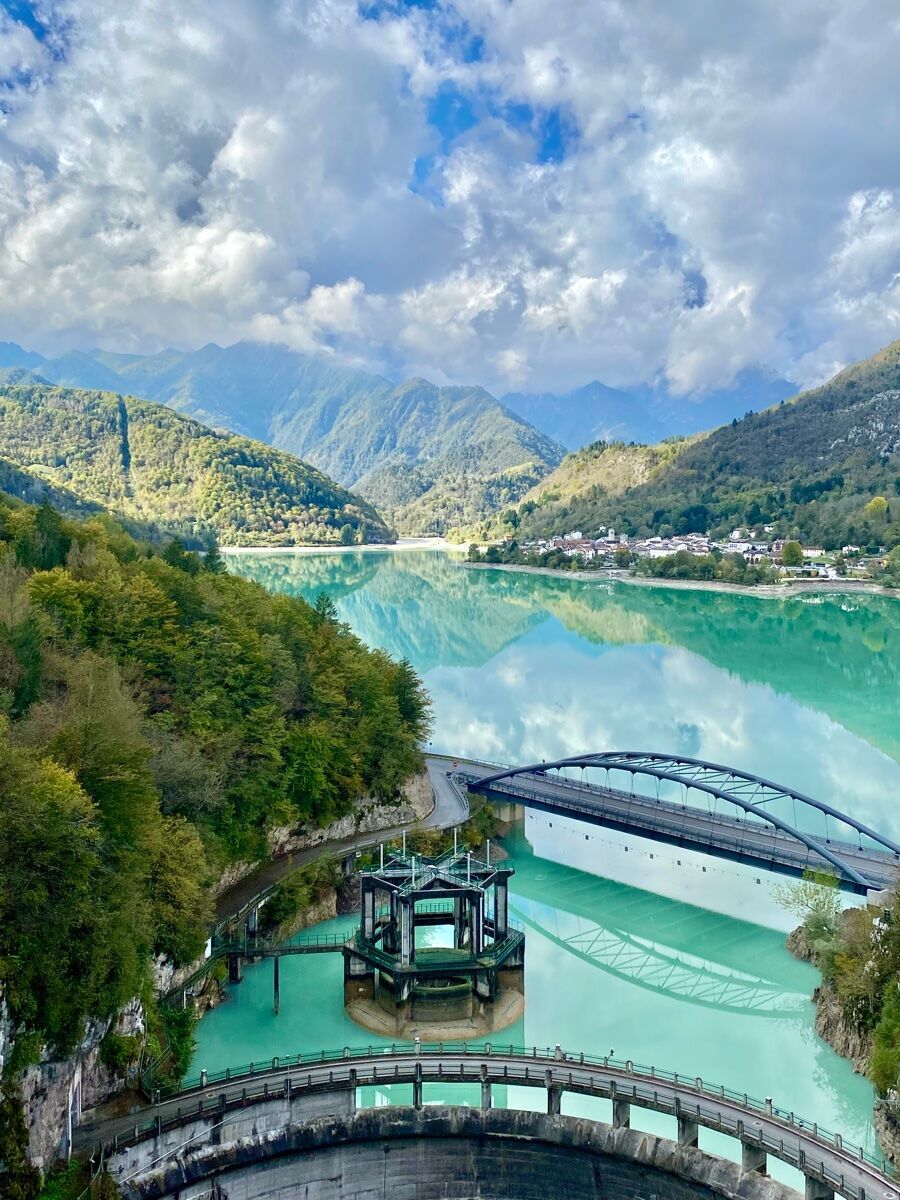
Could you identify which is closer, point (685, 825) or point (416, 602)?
point (685, 825)

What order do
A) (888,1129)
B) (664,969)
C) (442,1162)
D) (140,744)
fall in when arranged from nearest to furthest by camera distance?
(888,1129)
(442,1162)
(140,744)
(664,969)

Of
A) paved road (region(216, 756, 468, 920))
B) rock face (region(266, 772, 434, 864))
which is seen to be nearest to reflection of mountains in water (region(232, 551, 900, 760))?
paved road (region(216, 756, 468, 920))

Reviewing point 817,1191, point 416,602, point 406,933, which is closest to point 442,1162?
point 406,933

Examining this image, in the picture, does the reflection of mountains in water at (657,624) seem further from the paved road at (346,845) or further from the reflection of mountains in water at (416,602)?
the paved road at (346,845)

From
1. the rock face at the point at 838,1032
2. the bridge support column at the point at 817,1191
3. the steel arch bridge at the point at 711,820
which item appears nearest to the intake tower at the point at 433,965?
the rock face at the point at 838,1032

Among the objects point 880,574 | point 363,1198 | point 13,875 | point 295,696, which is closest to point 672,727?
point 295,696

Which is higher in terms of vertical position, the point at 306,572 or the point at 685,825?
the point at 306,572

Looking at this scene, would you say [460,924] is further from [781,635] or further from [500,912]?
[781,635]
